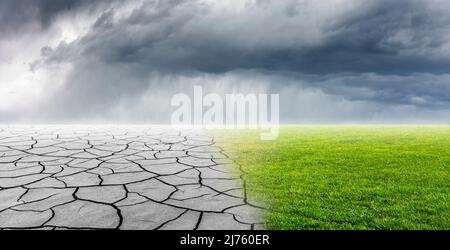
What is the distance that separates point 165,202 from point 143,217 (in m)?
0.36

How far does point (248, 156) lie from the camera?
5324mm

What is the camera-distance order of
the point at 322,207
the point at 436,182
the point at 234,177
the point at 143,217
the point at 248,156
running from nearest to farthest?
the point at 143,217 → the point at 322,207 → the point at 436,182 → the point at 234,177 → the point at 248,156

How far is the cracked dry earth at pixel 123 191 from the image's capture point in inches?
95.7

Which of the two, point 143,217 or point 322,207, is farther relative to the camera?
point 322,207

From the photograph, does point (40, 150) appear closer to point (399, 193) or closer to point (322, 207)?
point (322, 207)

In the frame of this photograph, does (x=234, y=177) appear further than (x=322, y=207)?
Yes

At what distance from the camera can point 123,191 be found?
320 centimetres

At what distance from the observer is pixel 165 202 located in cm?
285

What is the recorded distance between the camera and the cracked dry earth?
2430 millimetres
